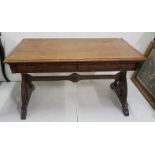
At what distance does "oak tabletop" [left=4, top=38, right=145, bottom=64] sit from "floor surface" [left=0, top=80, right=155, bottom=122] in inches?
24.9

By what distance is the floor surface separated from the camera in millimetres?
1871

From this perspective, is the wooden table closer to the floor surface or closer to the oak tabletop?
the oak tabletop

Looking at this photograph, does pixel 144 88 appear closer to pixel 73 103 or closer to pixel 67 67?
pixel 73 103

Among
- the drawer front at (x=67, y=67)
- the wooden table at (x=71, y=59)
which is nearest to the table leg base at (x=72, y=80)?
the wooden table at (x=71, y=59)

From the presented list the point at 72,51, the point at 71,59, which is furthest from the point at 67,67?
the point at 72,51

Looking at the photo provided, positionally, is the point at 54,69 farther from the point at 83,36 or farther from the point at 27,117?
the point at 83,36

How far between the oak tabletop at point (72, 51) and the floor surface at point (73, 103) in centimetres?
63

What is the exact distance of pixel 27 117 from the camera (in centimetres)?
187

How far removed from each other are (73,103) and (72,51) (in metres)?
0.65

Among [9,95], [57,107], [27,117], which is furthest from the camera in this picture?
[9,95]

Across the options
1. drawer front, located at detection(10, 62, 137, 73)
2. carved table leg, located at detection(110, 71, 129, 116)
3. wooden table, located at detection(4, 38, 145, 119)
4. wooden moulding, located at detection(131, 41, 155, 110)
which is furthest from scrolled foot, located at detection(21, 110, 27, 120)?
wooden moulding, located at detection(131, 41, 155, 110)

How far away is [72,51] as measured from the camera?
5.78 ft

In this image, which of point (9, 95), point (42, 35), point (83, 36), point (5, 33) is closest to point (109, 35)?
point (83, 36)

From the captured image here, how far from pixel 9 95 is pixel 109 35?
4.81 ft
